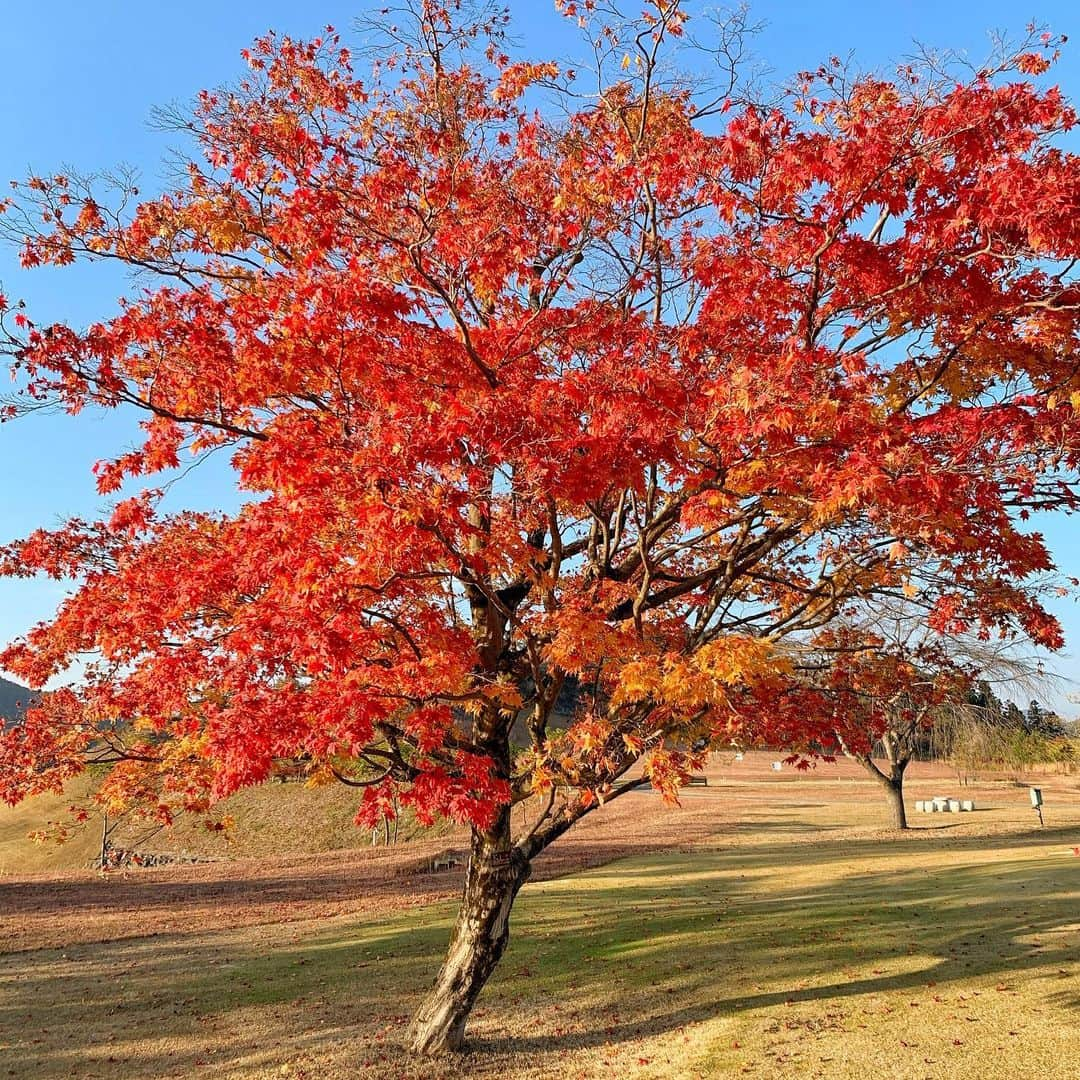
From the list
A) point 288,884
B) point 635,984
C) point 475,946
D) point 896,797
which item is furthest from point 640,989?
point 896,797

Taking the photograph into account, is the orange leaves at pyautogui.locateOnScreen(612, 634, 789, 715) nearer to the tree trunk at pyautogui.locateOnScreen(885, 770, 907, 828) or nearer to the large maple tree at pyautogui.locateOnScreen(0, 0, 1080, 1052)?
the large maple tree at pyautogui.locateOnScreen(0, 0, 1080, 1052)

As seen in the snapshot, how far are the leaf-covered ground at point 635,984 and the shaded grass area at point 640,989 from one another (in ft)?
0.15

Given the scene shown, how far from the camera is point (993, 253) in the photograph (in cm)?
668

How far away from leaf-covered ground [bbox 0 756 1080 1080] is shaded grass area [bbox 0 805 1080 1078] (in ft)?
0.15

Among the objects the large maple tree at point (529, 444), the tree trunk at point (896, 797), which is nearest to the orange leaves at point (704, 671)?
the large maple tree at point (529, 444)

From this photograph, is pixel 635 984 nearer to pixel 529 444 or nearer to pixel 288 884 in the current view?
pixel 529 444

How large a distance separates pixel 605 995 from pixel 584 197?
1063 cm

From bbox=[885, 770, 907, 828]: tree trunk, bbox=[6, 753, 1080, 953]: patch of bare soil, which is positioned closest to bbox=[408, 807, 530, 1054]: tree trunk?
bbox=[6, 753, 1080, 953]: patch of bare soil

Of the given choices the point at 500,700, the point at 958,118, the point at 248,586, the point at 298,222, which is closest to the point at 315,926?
the point at 500,700

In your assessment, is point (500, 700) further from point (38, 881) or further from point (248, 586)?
point (38, 881)

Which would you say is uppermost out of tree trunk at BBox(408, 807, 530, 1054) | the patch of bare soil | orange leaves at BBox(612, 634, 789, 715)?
orange leaves at BBox(612, 634, 789, 715)

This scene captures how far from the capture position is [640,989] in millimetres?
11352

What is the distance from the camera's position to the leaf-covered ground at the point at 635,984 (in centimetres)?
882

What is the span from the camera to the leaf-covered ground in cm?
882
